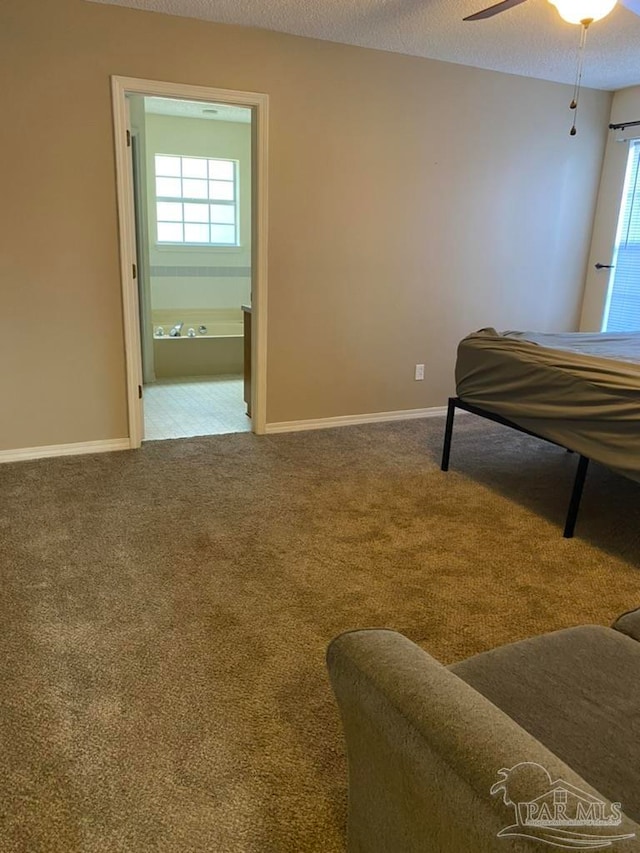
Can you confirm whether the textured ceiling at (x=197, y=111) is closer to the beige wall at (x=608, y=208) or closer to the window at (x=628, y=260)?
the beige wall at (x=608, y=208)

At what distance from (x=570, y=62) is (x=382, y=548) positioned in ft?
11.5

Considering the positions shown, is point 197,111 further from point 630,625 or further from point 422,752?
point 422,752

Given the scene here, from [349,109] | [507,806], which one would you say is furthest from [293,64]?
[507,806]

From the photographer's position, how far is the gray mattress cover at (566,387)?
8.17 ft

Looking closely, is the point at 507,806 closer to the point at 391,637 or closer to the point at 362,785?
the point at 391,637

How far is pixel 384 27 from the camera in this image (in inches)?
135

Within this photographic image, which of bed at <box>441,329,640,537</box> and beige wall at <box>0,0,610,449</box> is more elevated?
beige wall at <box>0,0,610,449</box>

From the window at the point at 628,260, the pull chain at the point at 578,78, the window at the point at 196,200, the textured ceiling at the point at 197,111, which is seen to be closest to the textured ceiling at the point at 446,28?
the pull chain at the point at 578,78

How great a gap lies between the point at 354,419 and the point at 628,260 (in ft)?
8.41

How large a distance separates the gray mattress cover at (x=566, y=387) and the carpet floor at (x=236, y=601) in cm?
48

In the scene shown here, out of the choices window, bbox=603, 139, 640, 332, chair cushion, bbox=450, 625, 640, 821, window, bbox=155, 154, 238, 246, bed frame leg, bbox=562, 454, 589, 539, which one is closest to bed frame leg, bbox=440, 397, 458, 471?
bed frame leg, bbox=562, 454, 589, 539

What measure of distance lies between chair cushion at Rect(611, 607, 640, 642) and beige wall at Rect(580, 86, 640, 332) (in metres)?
4.17

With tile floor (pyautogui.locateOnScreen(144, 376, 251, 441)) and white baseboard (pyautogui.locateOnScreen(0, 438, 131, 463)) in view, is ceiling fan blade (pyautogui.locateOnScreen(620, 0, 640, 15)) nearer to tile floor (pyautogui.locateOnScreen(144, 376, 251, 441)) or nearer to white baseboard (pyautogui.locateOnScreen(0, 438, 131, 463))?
tile floor (pyautogui.locateOnScreen(144, 376, 251, 441))

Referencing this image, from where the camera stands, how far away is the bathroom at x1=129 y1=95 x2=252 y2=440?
19.4ft
